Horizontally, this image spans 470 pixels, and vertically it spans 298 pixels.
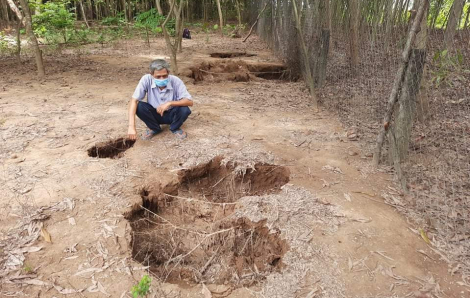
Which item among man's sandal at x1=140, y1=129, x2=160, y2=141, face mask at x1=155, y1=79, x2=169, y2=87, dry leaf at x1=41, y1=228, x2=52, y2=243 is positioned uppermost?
face mask at x1=155, y1=79, x2=169, y2=87

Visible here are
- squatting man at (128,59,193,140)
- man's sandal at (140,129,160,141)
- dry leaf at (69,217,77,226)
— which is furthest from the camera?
man's sandal at (140,129,160,141)

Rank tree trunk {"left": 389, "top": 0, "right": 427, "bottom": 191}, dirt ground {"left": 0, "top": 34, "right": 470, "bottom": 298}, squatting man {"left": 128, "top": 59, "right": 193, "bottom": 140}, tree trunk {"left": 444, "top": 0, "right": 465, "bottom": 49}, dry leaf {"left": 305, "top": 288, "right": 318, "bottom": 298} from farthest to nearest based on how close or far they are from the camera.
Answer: squatting man {"left": 128, "top": 59, "right": 193, "bottom": 140}, tree trunk {"left": 444, "top": 0, "right": 465, "bottom": 49}, tree trunk {"left": 389, "top": 0, "right": 427, "bottom": 191}, dirt ground {"left": 0, "top": 34, "right": 470, "bottom": 298}, dry leaf {"left": 305, "top": 288, "right": 318, "bottom": 298}

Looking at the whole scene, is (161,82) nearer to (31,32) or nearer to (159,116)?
(159,116)

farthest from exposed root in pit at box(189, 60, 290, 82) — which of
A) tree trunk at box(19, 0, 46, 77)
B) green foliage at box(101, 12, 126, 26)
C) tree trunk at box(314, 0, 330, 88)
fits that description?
green foliage at box(101, 12, 126, 26)

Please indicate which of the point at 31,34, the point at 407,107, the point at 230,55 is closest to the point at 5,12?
the point at 31,34

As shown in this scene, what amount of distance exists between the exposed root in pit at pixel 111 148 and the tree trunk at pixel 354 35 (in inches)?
136

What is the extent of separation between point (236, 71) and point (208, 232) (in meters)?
5.69

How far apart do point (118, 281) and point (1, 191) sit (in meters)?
1.64

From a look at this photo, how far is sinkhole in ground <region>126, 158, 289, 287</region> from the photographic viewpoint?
241 centimetres

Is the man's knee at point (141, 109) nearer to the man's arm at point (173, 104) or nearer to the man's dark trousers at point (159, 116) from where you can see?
the man's dark trousers at point (159, 116)

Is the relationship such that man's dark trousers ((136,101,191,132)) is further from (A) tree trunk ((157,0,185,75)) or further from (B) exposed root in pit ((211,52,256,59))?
(B) exposed root in pit ((211,52,256,59))

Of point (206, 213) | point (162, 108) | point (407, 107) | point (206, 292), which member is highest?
point (407, 107)

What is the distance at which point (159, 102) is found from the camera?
3.98 meters

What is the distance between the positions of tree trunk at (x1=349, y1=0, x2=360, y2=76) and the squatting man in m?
2.70
